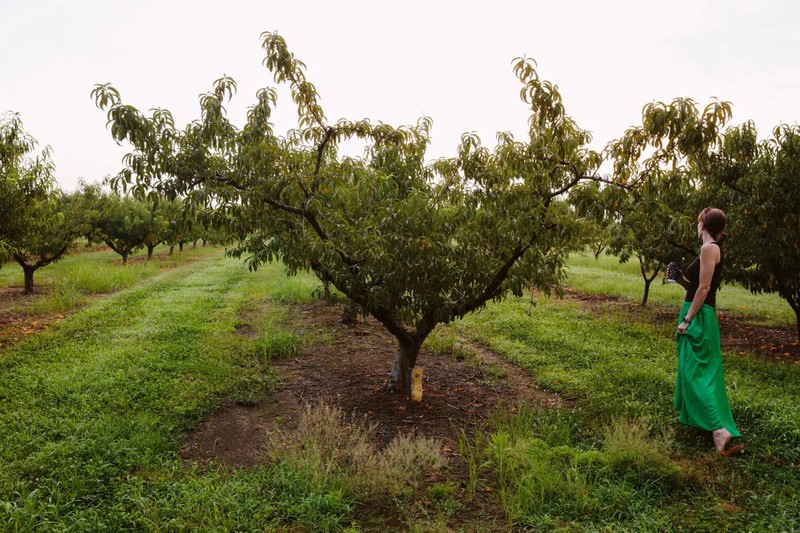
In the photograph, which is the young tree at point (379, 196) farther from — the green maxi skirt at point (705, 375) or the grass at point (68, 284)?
the grass at point (68, 284)

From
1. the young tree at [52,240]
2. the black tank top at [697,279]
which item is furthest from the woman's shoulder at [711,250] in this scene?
the young tree at [52,240]

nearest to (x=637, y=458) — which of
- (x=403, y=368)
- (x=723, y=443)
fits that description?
(x=723, y=443)

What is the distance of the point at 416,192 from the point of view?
5.17m

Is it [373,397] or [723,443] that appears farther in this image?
[373,397]

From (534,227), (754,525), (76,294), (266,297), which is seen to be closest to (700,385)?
(754,525)

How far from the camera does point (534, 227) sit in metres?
4.95

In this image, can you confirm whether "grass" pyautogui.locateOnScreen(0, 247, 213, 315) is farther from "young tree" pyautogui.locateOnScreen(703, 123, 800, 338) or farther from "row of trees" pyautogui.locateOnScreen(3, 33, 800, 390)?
"young tree" pyautogui.locateOnScreen(703, 123, 800, 338)

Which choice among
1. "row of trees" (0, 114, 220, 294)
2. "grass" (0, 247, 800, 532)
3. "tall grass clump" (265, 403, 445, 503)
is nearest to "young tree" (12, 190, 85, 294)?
"row of trees" (0, 114, 220, 294)

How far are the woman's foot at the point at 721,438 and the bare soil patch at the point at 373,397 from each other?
1.85 metres

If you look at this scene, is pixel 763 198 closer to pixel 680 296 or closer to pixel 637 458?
pixel 637 458

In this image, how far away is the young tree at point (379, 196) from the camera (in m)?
4.98

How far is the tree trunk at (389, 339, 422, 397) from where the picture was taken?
21.6 feet

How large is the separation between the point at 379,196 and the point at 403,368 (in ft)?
7.57

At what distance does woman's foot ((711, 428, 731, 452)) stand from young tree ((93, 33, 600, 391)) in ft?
6.86
